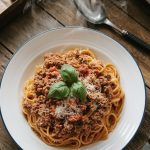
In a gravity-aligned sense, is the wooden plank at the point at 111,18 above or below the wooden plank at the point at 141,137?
above

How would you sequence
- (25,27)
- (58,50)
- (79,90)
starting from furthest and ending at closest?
(25,27)
(58,50)
(79,90)

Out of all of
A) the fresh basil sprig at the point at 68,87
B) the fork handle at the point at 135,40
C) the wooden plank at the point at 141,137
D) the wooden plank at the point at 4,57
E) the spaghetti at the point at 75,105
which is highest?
the wooden plank at the point at 4,57

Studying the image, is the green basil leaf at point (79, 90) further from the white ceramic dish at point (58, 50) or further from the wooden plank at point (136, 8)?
the wooden plank at point (136, 8)

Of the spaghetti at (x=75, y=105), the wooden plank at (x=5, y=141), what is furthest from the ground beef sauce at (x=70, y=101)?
the wooden plank at (x=5, y=141)

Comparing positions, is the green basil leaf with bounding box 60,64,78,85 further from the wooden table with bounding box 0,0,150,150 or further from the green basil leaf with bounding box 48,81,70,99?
the wooden table with bounding box 0,0,150,150

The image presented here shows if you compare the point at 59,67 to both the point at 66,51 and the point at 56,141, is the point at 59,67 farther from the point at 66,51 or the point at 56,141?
the point at 56,141

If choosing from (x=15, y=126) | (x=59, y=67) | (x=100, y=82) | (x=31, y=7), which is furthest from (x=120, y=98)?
(x=31, y=7)

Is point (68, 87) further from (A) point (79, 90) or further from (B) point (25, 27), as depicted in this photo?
(B) point (25, 27)

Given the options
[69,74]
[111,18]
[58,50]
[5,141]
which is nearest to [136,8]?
[111,18]
